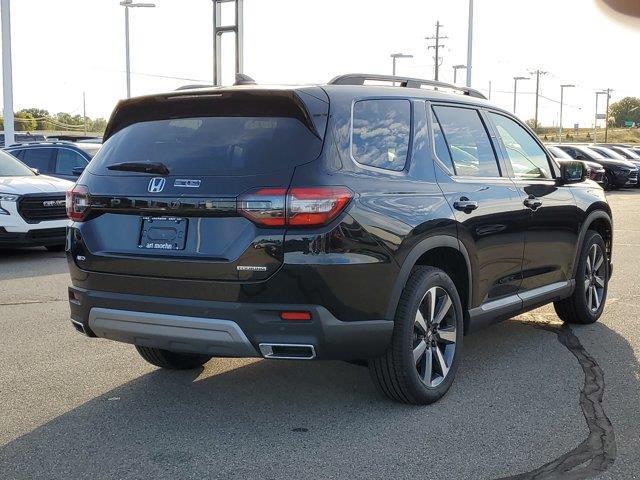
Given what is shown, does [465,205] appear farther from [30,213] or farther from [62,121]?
[62,121]

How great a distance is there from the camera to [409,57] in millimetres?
64062

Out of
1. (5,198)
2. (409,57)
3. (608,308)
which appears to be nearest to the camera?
(608,308)

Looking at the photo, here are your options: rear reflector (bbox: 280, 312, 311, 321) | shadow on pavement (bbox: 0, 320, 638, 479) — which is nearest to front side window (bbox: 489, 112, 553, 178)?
shadow on pavement (bbox: 0, 320, 638, 479)

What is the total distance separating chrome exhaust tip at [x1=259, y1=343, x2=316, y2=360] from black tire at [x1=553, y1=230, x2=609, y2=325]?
3.38 metres

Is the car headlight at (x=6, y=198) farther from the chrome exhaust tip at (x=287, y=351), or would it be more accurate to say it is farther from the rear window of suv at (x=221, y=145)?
the chrome exhaust tip at (x=287, y=351)

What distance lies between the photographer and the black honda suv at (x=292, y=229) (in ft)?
13.0

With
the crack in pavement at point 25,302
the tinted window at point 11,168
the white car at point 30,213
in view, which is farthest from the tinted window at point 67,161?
the crack in pavement at point 25,302

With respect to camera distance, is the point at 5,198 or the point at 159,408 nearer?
the point at 159,408

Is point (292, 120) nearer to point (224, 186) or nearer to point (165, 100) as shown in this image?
point (224, 186)

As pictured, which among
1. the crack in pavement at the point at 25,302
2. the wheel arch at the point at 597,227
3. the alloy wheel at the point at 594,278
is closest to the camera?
the wheel arch at the point at 597,227

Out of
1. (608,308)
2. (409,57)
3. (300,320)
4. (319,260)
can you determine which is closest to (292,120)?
(319,260)

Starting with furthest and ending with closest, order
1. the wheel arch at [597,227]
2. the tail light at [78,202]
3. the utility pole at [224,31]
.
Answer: the utility pole at [224,31], the wheel arch at [597,227], the tail light at [78,202]

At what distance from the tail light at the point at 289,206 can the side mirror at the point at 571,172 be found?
2.98m

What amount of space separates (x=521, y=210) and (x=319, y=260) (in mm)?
2151
